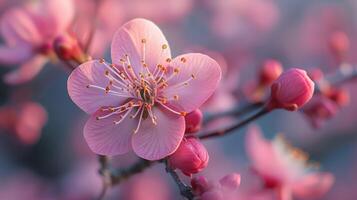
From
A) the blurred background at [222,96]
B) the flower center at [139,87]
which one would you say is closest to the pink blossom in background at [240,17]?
the blurred background at [222,96]

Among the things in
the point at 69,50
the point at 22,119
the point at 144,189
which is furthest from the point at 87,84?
the point at 144,189

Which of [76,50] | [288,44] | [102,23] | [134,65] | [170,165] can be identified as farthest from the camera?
[288,44]

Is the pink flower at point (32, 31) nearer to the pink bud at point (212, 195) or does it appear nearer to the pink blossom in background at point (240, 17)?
the pink bud at point (212, 195)

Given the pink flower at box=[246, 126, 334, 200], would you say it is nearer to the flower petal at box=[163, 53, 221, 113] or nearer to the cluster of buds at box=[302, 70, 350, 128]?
the cluster of buds at box=[302, 70, 350, 128]

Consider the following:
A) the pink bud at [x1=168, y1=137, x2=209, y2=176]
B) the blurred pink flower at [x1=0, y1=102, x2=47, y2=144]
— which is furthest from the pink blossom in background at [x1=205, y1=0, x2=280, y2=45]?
the pink bud at [x1=168, y1=137, x2=209, y2=176]

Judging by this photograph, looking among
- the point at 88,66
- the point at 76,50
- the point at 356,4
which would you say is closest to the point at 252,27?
the point at 356,4

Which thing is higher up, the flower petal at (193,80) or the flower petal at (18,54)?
the flower petal at (193,80)

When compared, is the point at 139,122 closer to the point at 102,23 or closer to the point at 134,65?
the point at 134,65
